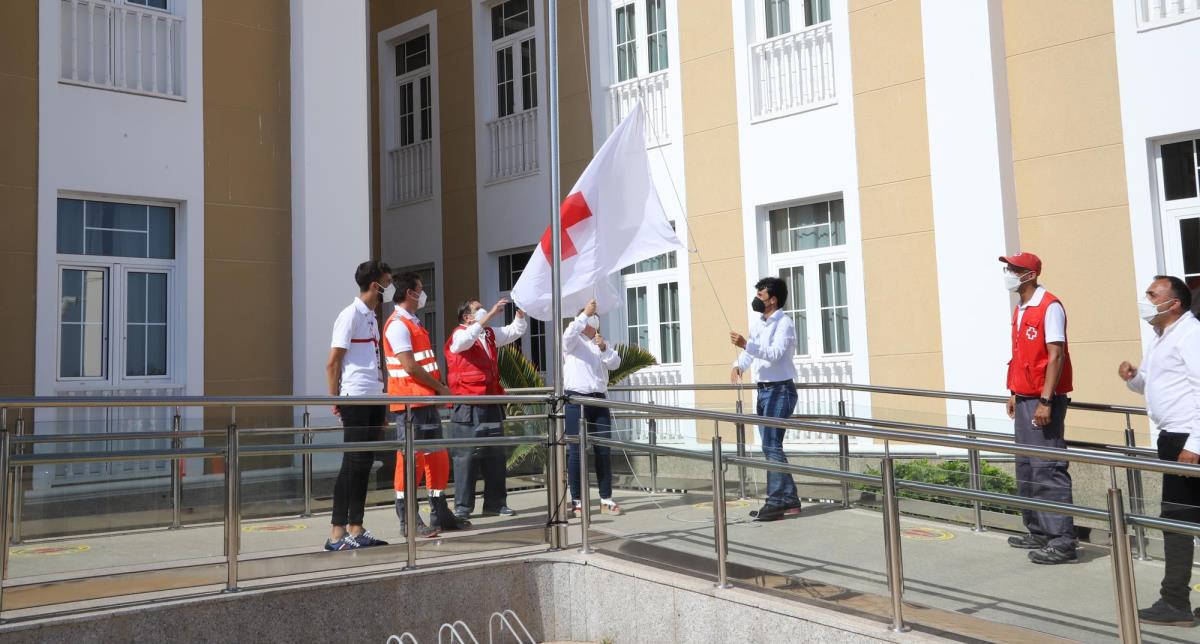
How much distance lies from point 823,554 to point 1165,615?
1813 millimetres

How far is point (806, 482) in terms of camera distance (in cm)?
571

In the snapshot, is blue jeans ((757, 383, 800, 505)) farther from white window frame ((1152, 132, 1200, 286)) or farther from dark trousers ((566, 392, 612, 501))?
white window frame ((1152, 132, 1200, 286))

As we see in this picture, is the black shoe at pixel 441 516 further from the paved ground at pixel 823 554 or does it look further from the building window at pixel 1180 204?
the building window at pixel 1180 204

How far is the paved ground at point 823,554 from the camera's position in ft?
14.9

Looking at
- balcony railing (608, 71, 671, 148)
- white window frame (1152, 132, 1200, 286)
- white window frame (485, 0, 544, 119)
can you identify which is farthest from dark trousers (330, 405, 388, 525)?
white window frame (485, 0, 544, 119)

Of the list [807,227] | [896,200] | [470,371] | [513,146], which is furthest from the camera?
Result: [513,146]

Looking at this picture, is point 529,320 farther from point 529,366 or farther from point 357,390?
point 357,390

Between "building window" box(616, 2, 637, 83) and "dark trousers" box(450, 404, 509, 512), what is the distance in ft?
30.0

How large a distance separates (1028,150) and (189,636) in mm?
9392

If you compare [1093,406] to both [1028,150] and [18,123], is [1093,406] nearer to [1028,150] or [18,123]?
[1028,150]

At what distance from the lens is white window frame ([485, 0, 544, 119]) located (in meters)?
16.4

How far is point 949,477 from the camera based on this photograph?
5035mm

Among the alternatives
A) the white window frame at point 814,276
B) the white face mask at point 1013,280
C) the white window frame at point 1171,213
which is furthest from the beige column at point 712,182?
the white face mask at point 1013,280

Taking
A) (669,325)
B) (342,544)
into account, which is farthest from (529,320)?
(342,544)
